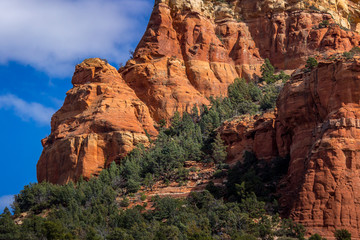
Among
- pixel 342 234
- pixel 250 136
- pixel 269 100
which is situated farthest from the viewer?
pixel 269 100

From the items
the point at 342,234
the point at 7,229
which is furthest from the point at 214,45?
the point at 342,234

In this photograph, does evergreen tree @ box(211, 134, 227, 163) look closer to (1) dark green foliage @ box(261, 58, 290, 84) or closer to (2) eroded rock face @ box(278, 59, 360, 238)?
(2) eroded rock face @ box(278, 59, 360, 238)

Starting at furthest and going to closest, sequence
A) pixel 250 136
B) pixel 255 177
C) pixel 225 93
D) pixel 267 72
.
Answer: pixel 267 72, pixel 225 93, pixel 250 136, pixel 255 177

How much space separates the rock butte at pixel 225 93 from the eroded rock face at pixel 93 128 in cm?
13

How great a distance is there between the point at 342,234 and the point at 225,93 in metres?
49.8

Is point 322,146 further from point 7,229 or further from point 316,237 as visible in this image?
point 7,229

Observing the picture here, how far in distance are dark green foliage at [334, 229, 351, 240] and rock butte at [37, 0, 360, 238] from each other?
116 cm

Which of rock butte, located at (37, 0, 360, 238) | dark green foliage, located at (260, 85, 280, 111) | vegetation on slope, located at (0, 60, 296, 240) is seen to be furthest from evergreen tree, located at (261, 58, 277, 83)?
vegetation on slope, located at (0, 60, 296, 240)

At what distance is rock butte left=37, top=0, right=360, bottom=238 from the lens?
166ft

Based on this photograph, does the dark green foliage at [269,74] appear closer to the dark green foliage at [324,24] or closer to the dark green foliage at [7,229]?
the dark green foliage at [324,24]

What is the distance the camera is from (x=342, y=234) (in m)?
46.3

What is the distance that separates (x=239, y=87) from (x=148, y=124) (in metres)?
17.2

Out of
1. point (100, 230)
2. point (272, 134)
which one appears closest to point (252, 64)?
point (272, 134)

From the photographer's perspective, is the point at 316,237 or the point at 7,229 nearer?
the point at 316,237
